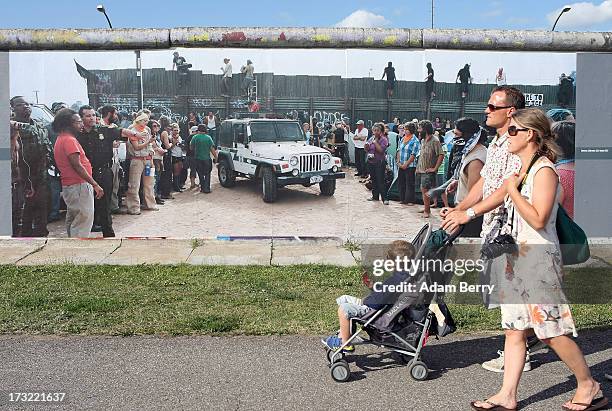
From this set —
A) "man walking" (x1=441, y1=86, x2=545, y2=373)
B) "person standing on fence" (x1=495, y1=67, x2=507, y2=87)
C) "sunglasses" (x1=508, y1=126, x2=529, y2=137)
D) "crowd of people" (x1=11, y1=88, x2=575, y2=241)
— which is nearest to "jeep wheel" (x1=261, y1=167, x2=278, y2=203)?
"crowd of people" (x1=11, y1=88, x2=575, y2=241)

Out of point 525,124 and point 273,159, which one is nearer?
point 525,124

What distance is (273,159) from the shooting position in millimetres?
9703

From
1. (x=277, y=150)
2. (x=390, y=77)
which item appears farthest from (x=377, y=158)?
(x=277, y=150)

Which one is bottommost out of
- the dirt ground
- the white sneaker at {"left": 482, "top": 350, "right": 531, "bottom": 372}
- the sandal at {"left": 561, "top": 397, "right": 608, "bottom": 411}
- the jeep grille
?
the white sneaker at {"left": 482, "top": 350, "right": 531, "bottom": 372}

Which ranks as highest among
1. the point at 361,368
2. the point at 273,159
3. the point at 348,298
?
the point at 273,159

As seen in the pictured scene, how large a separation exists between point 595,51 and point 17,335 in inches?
311

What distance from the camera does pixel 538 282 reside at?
4.25 m

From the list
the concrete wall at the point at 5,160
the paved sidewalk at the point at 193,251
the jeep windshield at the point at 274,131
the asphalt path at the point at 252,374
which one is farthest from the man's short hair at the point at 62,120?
the asphalt path at the point at 252,374

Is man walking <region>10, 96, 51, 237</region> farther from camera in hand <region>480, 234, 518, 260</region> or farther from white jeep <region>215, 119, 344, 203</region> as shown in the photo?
camera in hand <region>480, 234, 518, 260</region>

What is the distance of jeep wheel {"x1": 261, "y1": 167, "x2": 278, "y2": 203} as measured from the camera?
9688 millimetres

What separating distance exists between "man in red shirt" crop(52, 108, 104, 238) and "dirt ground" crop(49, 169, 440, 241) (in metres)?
0.91

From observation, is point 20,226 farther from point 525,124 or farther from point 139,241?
point 525,124

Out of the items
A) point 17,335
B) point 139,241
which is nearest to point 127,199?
point 139,241

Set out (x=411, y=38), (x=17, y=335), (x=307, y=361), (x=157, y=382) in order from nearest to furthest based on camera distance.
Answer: (x=157, y=382) → (x=307, y=361) → (x=17, y=335) → (x=411, y=38)
